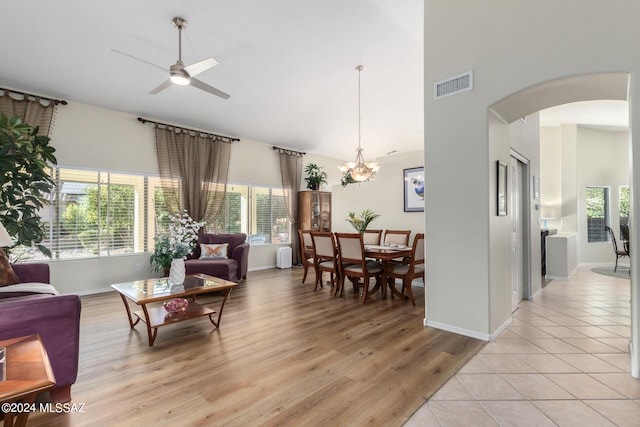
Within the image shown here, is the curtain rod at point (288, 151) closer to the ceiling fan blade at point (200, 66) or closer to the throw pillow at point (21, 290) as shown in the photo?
the ceiling fan blade at point (200, 66)

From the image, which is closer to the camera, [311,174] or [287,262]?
[287,262]

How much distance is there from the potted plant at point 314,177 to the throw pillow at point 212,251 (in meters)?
2.97

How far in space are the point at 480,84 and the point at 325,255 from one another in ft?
9.80

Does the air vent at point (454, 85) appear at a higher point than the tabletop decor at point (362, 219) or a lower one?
higher

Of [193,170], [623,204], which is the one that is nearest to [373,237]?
[193,170]

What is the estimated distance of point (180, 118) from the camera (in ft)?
17.8

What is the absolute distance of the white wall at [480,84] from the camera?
2.27 m

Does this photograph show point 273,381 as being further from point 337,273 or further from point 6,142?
point 6,142

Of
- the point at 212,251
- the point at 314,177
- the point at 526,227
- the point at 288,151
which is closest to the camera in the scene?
the point at 526,227

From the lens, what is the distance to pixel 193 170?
571cm

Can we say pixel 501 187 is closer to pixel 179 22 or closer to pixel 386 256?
pixel 386 256

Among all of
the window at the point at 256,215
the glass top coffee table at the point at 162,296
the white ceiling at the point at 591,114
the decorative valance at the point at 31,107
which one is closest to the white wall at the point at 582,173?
the white ceiling at the point at 591,114

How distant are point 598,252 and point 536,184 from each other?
4.63 meters

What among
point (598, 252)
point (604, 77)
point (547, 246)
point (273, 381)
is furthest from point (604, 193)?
point (273, 381)
